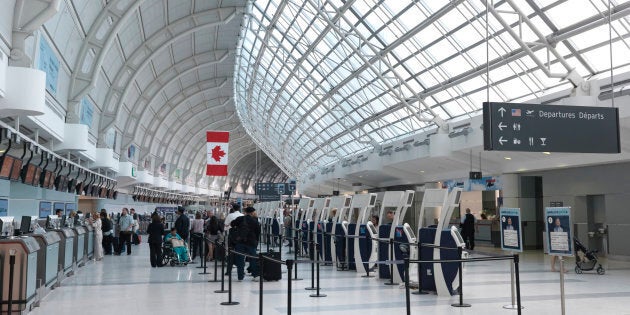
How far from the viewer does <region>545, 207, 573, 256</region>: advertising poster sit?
938 cm

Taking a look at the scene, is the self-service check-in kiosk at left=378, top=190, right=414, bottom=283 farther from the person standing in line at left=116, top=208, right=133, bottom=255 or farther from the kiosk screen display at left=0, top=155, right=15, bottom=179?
the person standing in line at left=116, top=208, right=133, bottom=255

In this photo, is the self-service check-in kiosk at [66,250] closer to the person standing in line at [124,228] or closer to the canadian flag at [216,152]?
the canadian flag at [216,152]

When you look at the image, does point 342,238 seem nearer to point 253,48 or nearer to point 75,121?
point 75,121

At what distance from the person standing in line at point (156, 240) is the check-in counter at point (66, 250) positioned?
2834 millimetres

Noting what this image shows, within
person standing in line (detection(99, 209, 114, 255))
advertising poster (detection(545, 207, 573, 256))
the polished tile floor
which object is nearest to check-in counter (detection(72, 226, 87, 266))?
the polished tile floor

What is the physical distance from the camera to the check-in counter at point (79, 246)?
15.5 meters

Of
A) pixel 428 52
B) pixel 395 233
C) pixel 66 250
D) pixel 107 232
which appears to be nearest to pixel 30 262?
pixel 66 250

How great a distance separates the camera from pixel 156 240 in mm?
17688

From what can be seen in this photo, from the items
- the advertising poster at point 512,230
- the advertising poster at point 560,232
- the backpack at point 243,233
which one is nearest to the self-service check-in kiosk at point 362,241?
the backpack at point 243,233

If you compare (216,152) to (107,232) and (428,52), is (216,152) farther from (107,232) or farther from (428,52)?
(428,52)

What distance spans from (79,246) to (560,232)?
12.7 metres

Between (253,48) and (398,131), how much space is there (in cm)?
1146

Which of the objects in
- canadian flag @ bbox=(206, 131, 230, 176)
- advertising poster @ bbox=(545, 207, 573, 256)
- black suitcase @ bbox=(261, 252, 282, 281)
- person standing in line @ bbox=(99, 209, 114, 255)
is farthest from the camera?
person standing in line @ bbox=(99, 209, 114, 255)

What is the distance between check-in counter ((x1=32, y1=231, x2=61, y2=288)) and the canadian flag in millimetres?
6412
